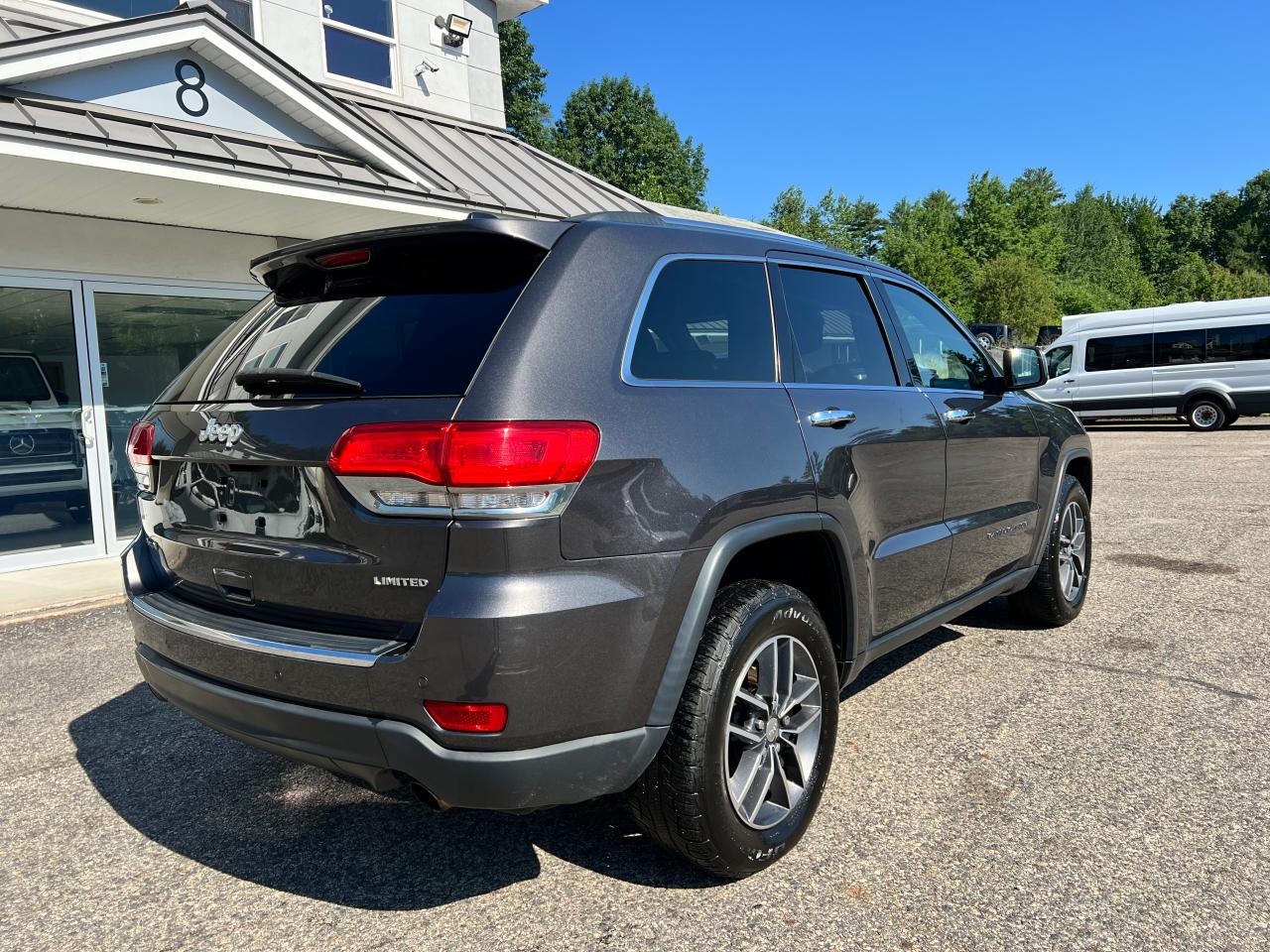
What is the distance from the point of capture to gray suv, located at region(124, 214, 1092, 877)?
2.12 m

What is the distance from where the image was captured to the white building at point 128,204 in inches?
275

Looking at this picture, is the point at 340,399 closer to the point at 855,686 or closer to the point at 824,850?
the point at 824,850

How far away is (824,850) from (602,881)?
0.67 m

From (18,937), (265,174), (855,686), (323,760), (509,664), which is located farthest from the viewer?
(265,174)

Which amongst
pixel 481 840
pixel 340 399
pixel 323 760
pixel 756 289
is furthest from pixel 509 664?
pixel 756 289

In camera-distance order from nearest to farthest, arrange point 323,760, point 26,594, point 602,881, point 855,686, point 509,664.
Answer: point 509,664 → point 323,760 → point 602,881 → point 855,686 → point 26,594

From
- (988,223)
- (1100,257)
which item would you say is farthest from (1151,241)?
(988,223)

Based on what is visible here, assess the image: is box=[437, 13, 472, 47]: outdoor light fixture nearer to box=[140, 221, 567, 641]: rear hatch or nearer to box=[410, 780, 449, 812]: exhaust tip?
box=[140, 221, 567, 641]: rear hatch

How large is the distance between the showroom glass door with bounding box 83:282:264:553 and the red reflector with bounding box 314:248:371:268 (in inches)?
250

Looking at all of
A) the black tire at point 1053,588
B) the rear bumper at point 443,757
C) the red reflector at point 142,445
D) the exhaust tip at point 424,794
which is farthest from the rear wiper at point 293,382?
the black tire at point 1053,588

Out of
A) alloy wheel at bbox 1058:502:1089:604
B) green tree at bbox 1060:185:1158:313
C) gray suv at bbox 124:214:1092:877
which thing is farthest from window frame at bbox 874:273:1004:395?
green tree at bbox 1060:185:1158:313

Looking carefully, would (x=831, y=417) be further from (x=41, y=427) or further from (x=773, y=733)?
(x=41, y=427)

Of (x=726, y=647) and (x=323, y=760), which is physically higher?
(x=726, y=647)

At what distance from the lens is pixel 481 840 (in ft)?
9.60
